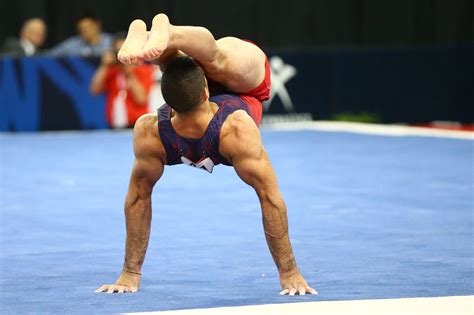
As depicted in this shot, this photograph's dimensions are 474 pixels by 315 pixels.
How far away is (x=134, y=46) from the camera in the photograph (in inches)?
194

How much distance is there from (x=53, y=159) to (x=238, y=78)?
254 inches

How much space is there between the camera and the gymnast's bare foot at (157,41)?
15.9ft

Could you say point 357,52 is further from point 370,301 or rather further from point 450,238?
point 370,301

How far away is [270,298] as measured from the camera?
555cm

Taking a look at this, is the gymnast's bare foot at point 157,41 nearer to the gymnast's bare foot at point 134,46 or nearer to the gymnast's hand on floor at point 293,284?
the gymnast's bare foot at point 134,46

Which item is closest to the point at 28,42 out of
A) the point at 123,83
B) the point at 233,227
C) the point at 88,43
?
the point at 88,43

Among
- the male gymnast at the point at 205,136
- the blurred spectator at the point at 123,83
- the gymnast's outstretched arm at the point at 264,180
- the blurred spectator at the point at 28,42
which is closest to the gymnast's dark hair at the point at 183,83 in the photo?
the male gymnast at the point at 205,136

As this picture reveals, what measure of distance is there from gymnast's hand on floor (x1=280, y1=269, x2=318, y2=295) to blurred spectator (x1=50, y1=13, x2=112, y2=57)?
8605 mm

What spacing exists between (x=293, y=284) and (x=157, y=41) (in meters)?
1.45

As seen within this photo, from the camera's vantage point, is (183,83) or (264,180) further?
(264,180)

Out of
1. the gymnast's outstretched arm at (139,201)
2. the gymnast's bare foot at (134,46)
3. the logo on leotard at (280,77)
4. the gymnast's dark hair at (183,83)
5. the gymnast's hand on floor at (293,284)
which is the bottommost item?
the logo on leotard at (280,77)

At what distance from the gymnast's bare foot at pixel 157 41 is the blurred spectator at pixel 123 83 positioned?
8.66 meters

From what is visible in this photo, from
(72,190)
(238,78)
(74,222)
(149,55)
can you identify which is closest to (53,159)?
(72,190)

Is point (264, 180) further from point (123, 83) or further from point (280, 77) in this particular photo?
point (280, 77)
